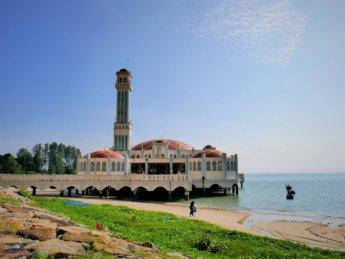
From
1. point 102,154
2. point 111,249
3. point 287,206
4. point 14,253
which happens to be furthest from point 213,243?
point 102,154

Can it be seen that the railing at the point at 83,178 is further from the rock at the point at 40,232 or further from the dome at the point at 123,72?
the dome at the point at 123,72

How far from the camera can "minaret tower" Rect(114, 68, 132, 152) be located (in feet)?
226

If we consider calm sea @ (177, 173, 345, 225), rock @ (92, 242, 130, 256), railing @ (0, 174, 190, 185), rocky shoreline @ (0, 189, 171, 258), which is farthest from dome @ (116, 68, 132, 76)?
rock @ (92, 242, 130, 256)

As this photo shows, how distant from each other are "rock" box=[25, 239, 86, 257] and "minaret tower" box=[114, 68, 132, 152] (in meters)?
61.3

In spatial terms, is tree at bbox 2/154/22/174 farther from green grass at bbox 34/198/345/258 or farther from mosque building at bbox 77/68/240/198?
green grass at bbox 34/198/345/258

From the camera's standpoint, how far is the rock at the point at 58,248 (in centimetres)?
631

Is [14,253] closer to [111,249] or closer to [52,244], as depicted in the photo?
[52,244]

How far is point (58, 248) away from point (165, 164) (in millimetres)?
53620

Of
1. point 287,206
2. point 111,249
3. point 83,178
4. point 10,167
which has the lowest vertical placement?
point 287,206

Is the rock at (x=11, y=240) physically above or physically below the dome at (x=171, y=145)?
below

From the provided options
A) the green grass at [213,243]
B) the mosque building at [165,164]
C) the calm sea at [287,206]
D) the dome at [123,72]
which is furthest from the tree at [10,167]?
the green grass at [213,243]

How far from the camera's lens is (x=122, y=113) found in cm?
7038

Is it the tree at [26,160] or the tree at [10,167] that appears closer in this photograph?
the tree at [10,167]

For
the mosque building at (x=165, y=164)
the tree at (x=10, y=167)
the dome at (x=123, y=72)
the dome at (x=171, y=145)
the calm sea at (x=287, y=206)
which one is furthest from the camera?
the dome at (x=123, y=72)
